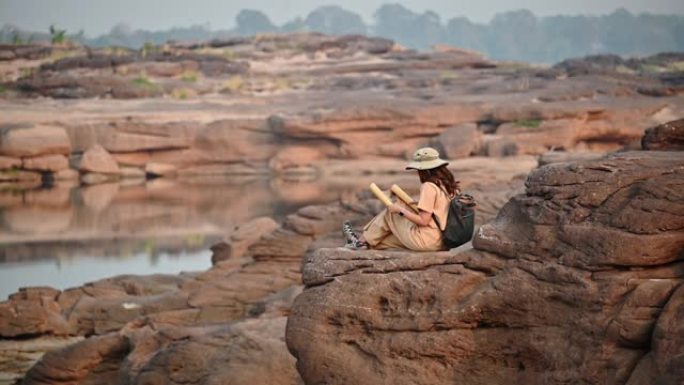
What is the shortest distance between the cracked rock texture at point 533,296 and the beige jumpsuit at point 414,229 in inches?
10.1

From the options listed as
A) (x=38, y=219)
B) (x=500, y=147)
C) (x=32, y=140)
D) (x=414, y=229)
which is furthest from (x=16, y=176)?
(x=414, y=229)

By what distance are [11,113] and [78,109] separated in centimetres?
211

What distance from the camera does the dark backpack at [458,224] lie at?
31.5 ft

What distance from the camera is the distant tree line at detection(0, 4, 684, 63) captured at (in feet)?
473

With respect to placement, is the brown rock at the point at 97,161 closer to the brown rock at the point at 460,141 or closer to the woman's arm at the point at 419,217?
the brown rock at the point at 460,141

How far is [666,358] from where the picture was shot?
7.59 m

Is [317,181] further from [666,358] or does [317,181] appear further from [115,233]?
[666,358]

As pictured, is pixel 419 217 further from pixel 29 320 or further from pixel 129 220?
pixel 129 220

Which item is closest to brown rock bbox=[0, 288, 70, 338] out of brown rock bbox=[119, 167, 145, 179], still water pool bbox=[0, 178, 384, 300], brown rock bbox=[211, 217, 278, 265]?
still water pool bbox=[0, 178, 384, 300]

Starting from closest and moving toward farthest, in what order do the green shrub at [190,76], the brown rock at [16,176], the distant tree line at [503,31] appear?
the brown rock at [16,176], the green shrub at [190,76], the distant tree line at [503,31]

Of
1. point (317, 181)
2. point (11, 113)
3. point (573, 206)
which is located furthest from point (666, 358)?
point (11, 113)

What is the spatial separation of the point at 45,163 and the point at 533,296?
101ft

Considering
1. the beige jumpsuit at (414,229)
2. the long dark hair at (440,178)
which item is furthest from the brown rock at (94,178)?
the long dark hair at (440,178)

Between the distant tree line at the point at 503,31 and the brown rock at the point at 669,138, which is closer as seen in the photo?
the brown rock at the point at 669,138
